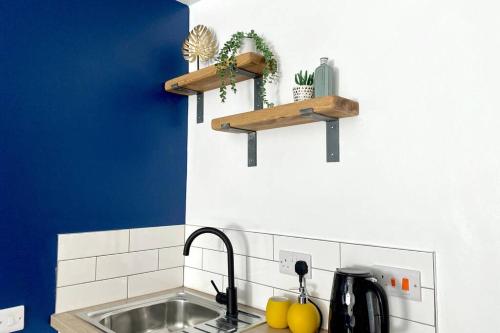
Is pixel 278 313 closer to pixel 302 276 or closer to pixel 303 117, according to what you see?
pixel 302 276

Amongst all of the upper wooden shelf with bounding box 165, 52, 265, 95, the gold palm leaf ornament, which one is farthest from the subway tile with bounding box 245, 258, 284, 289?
the gold palm leaf ornament

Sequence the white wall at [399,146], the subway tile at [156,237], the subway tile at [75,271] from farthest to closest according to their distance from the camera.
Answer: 1. the subway tile at [156,237]
2. the subway tile at [75,271]
3. the white wall at [399,146]

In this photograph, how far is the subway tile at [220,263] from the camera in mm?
1737

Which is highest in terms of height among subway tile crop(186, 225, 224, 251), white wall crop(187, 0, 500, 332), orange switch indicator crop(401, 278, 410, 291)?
white wall crop(187, 0, 500, 332)

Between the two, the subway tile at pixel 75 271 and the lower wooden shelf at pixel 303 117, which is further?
the subway tile at pixel 75 271

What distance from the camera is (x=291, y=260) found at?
1540mm

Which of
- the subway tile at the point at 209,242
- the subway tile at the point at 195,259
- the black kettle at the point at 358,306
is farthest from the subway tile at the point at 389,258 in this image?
the subway tile at the point at 195,259

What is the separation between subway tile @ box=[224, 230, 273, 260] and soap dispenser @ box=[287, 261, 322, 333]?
10.3 inches

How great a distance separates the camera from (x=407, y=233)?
1252 millimetres

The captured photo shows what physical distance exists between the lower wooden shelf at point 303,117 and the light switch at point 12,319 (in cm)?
103

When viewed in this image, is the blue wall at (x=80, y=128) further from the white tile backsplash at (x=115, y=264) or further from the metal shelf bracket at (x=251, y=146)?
the metal shelf bracket at (x=251, y=146)

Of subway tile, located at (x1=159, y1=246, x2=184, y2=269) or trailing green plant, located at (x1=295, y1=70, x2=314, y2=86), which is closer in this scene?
trailing green plant, located at (x1=295, y1=70, x2=314, y2=86)

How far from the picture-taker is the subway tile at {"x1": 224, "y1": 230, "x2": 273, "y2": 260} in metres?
1.64

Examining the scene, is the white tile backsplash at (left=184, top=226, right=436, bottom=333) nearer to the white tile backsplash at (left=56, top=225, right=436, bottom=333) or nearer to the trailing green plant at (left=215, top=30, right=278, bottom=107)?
the white tile backsplash at (left=56, top=225, right=436, bottom=333)
